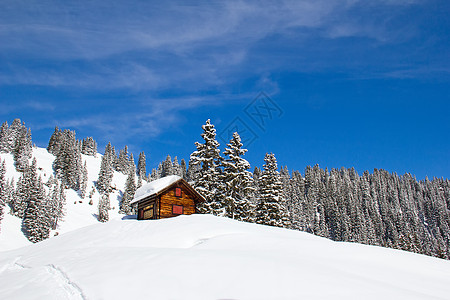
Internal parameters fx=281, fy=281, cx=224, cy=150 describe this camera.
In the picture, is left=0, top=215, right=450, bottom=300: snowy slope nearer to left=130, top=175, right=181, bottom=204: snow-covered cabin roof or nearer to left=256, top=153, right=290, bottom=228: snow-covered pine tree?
left=130, top=175, right=181, bottom=204: snow-covered cabin roof

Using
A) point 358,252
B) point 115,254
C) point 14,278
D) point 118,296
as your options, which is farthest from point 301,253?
point 14,278

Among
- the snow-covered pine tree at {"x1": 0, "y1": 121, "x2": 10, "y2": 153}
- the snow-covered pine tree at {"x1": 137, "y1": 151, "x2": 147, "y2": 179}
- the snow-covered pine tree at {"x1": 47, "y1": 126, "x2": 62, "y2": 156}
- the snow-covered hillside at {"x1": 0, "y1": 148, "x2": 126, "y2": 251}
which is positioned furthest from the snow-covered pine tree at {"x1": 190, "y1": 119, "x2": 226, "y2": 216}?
the snow-covered pine tree at {"x1": 137, "y1": 151, "x2": 147, "y2": 179}

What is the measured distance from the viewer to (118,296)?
24.3ft

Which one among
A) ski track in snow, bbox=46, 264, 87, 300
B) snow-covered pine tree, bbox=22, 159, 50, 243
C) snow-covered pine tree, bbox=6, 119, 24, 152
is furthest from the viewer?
snow-covered pine tree, bbox=6, 119, 24, 152

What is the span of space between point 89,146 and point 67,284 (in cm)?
13328

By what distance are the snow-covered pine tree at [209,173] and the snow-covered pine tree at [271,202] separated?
5111 mm

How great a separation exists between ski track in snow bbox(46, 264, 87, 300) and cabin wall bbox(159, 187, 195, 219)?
1835 centimetres

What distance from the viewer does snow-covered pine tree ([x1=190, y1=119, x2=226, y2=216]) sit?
105 ft

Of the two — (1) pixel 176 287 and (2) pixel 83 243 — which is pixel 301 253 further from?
(2) pixel 83 243

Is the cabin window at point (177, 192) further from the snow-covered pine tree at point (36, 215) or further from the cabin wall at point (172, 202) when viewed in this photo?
the snow-covered pine tree at point (36, 215)

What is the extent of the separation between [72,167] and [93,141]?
49914mm

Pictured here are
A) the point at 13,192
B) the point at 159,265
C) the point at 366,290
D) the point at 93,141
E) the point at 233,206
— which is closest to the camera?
the point at 366,290

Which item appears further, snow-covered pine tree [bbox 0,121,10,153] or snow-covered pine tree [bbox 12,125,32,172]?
snow-covered pine tree [bbox 0,121,10,153]

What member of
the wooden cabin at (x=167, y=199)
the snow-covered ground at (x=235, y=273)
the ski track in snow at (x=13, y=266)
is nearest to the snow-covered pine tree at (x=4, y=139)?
the wooden cabin at (x=167, y=199)
